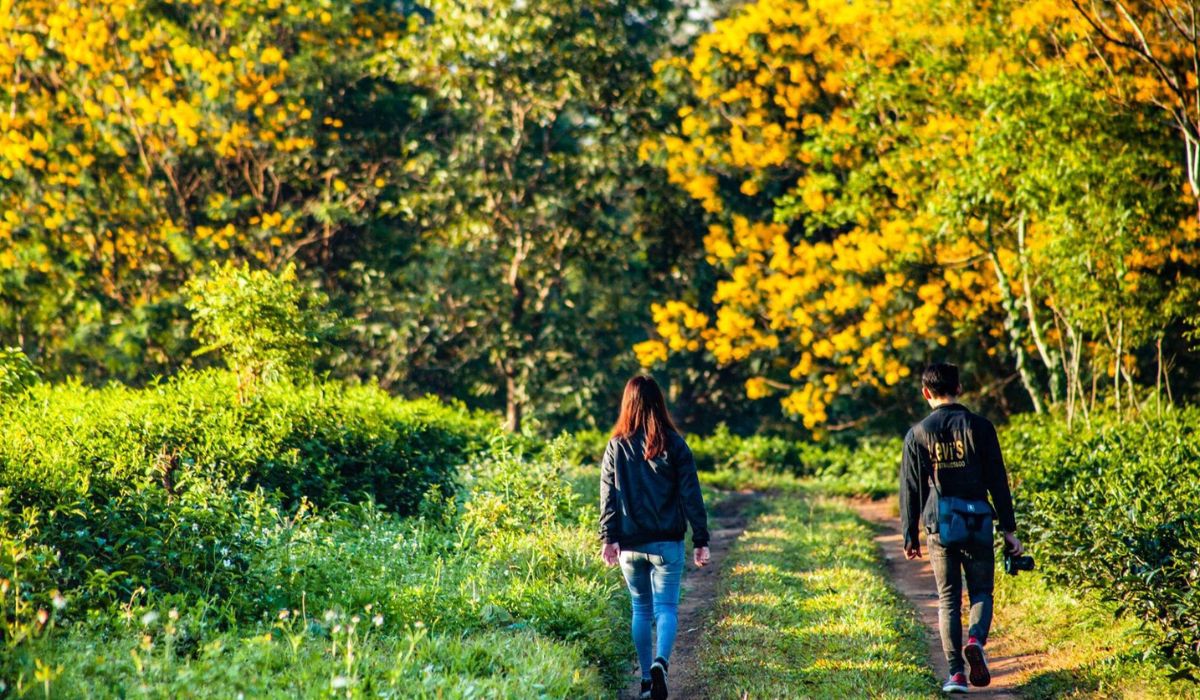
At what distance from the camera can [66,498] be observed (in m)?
6.21

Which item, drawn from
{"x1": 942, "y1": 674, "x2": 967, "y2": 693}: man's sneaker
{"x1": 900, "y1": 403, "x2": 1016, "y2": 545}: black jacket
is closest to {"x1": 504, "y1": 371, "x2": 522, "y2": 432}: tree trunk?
{"x1": 900, "y1": 403, "x2": 1016, "y2": 545}: black jacket

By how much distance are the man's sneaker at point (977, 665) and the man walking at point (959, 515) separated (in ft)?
0.17

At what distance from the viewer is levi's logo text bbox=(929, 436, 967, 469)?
7.02 metres

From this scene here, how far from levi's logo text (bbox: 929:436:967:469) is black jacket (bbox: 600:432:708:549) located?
1482mm

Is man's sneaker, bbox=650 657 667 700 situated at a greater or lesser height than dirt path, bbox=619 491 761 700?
greater

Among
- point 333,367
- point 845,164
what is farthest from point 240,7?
point 845,164

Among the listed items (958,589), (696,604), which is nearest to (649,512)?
(958,589)

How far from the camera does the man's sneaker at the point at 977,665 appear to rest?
6777 millimetres

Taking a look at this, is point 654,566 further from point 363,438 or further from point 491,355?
point 491,355

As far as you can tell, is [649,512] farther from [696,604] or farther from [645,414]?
[696,604]

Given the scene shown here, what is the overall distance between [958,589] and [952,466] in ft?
2.35

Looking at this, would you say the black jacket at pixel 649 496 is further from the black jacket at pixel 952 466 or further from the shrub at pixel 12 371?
the shrub at pixel 12 371

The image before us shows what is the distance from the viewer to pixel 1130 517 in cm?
737

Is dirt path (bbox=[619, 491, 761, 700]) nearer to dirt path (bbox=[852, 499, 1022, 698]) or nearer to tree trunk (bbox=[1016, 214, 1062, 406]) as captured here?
dirt path (bbox=[852, 499, 1022, 698])
